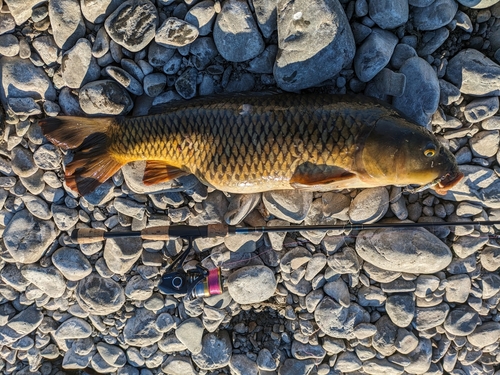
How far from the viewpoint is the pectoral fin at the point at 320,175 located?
7.49 feet

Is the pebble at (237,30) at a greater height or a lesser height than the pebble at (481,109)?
greater

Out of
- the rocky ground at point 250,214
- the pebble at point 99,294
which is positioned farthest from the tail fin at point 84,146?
the pebble at point 99,294

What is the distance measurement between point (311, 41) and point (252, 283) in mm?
1852

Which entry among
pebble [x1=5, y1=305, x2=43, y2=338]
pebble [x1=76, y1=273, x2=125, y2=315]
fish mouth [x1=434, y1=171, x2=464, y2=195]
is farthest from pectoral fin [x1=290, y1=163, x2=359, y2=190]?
pebble [x1=5, y1=305, x2=43, y2=338]

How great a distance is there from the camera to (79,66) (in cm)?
260

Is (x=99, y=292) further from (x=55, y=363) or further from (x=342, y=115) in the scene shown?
(x=342, y=115)

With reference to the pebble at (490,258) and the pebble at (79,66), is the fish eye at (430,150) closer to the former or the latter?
the pebble at (490,258)

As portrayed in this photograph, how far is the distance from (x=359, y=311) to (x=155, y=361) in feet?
5.98

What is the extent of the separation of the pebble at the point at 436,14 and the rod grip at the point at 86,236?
2.84 m

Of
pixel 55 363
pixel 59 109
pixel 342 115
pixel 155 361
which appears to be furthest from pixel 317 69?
pixel 55 363

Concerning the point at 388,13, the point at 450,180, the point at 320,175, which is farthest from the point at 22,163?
the point at 450,180

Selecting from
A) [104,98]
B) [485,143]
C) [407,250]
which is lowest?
[407,250]

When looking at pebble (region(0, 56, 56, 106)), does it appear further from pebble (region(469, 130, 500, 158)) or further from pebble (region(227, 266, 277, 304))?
pebble (region(469, 130, 500, 158))

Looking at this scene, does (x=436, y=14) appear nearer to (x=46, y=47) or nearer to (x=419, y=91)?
(x=419, y=91)
